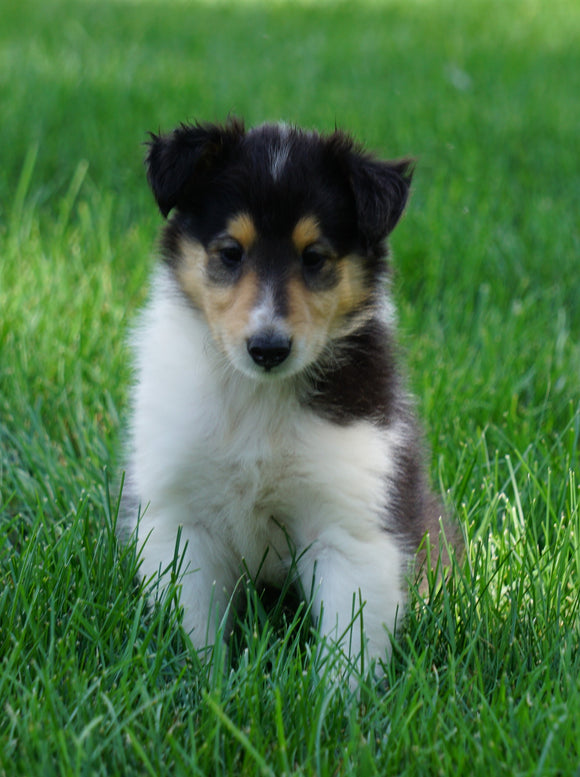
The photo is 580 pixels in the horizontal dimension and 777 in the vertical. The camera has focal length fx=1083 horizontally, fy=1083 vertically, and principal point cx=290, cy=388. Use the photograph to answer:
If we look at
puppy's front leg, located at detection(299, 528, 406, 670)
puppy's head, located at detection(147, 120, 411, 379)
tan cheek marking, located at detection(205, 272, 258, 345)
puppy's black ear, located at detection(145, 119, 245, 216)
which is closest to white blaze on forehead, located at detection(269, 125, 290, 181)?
puppy's head, located at detection(147, 120, 411, 379)

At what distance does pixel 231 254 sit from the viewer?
9.95 ft

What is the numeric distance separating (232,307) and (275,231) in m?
0.24

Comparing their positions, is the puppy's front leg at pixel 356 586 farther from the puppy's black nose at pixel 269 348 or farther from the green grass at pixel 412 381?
the puppy's black nose at pixel 269 348

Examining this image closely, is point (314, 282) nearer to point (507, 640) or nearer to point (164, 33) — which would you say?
point (507, 640)

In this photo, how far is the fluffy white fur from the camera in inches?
118

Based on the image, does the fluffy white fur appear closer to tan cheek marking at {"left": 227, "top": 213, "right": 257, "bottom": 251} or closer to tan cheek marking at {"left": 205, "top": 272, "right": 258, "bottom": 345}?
tan cheek marking at {"left": 205, "top": 272, "right": 258, "bottom": 345}

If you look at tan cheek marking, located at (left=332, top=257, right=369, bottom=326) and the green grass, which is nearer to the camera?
the green grass

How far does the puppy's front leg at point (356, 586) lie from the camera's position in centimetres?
289

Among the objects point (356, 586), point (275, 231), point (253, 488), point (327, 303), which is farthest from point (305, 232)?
point (356, 586)

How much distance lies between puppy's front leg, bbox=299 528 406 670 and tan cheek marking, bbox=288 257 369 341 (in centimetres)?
57

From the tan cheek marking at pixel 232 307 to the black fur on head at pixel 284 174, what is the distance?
0.71 ft

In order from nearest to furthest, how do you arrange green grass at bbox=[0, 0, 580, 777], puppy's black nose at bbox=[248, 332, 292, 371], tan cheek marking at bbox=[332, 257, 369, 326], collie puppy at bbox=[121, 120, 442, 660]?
green grass at bbox=[0, 0, 580, 777] < puppy's black nose at bbox=[248, 332, 292, 371] < collie puppy at bbox=[121, 120, 442, 660] < tan cheek marking at bbox=[332, 257, 369, 326]

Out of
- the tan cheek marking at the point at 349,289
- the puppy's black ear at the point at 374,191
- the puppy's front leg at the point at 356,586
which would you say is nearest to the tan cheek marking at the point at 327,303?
the tan cheek marking at the point at 349,289

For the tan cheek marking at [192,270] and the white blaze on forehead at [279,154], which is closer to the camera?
the white blaze on forehead at [279,154]
